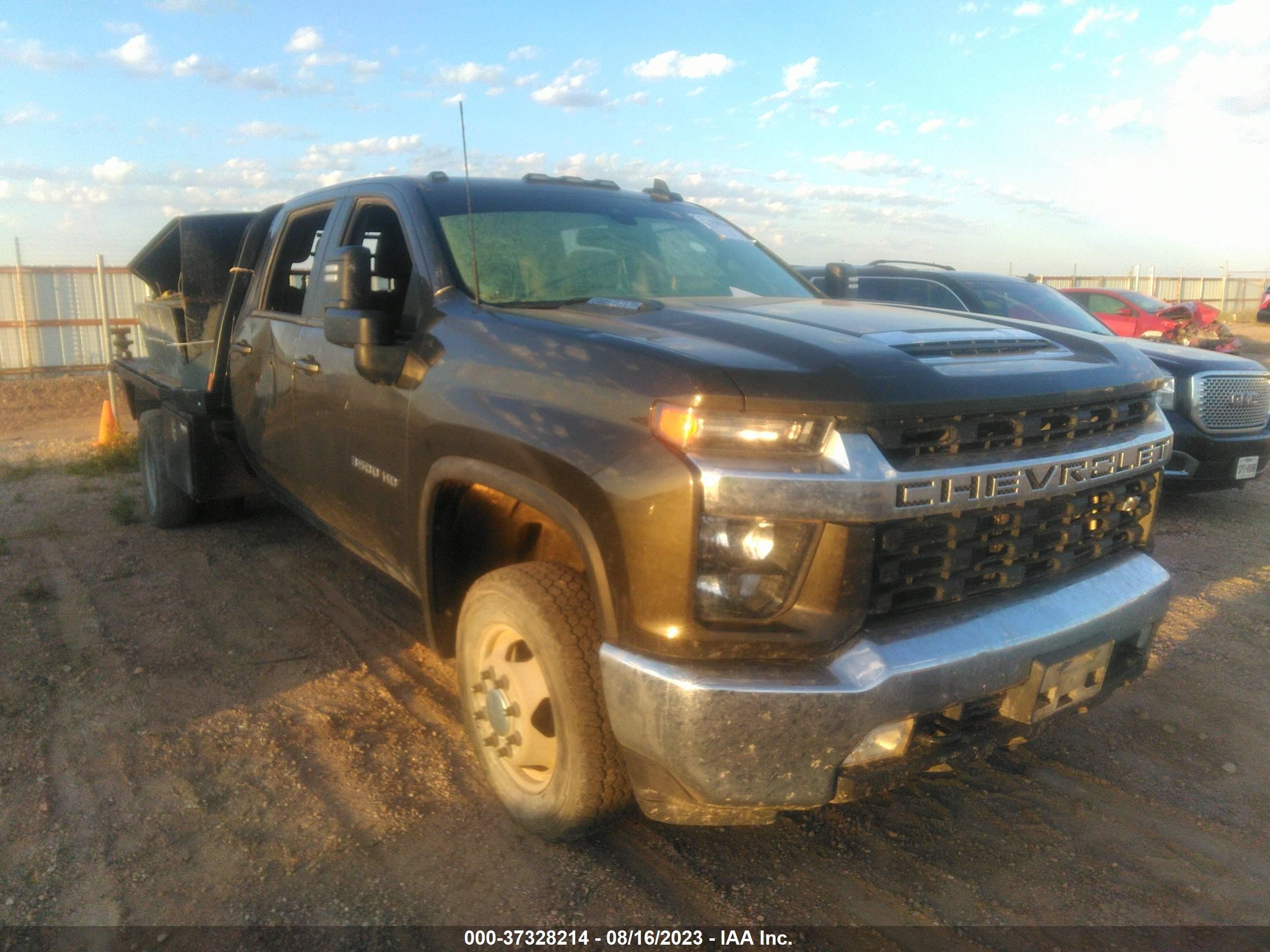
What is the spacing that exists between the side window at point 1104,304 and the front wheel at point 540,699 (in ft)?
56.2

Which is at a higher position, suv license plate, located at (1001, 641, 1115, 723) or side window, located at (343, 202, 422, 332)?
side window, located at (343, 202, 422, 332)

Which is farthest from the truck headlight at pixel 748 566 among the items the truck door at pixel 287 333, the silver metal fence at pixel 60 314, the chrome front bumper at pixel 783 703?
the silver metal fence at pixel 60 314

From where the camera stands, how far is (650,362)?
2381 millimetres

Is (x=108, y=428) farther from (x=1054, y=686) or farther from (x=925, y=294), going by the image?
(x=1054, y=686)

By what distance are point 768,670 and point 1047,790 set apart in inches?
61.9

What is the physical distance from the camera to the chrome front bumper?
86.4 inches

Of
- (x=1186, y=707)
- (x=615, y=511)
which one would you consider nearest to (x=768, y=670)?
(x=615, y=511)

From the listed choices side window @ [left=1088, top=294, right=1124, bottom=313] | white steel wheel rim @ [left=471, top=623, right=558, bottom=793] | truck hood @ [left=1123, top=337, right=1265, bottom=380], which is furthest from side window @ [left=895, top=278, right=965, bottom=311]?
side window @ [left=1088, top=294, right=1124, bottom=313]

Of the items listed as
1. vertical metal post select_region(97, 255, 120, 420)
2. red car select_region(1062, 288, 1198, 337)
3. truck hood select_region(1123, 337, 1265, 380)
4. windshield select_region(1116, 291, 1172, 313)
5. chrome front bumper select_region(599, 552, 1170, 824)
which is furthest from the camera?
windshield select_region(1116, 291, 1172, 313)

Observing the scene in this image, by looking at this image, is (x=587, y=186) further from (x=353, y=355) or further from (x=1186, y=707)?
(x=1186, y=707)

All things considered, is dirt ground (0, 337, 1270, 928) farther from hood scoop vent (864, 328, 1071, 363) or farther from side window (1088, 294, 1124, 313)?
side window (1088, 294, 1124, 313)

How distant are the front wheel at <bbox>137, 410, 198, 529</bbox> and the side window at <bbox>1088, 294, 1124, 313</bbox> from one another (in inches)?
634

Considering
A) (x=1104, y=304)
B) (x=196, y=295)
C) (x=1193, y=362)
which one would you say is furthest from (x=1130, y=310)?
(x=196, y=295)

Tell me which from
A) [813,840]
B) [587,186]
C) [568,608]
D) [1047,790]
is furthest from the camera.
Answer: [587,186]
